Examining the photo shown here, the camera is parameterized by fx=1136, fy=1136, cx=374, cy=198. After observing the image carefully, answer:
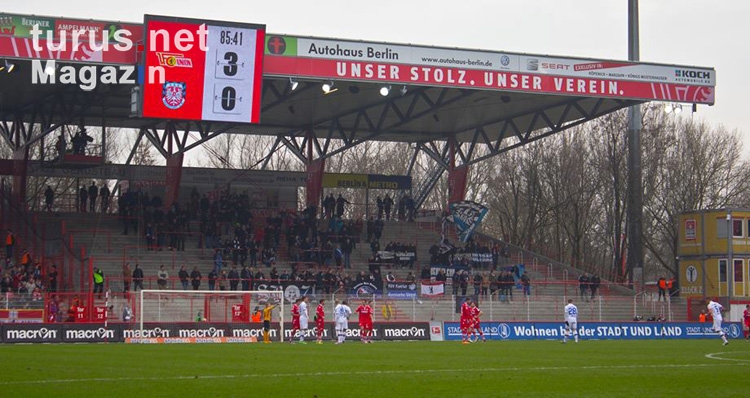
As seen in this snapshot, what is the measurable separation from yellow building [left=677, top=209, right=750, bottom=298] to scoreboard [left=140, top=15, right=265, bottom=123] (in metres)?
24.2

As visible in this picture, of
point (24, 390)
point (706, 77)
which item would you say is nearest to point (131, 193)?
point (706, 77)

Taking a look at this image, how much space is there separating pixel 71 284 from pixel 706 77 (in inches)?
1135

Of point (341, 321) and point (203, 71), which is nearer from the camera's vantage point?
point (341, 321)

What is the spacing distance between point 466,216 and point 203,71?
19639 mm

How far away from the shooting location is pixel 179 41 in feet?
140

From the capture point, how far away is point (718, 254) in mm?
54625

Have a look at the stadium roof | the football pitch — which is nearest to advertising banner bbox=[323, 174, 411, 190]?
the stadium roof

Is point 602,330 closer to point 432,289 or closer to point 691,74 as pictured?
point 432,289

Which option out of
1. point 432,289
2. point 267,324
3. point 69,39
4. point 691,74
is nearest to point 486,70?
point 691,74

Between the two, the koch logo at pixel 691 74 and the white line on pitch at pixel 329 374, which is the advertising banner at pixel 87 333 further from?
the koch logo at pixel 691 74

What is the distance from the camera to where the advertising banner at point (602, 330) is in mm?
45031

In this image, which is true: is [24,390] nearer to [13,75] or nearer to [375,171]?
[13,75]

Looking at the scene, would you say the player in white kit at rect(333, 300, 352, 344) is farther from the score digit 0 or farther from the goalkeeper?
the score digit 0

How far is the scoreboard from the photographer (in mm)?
42312
